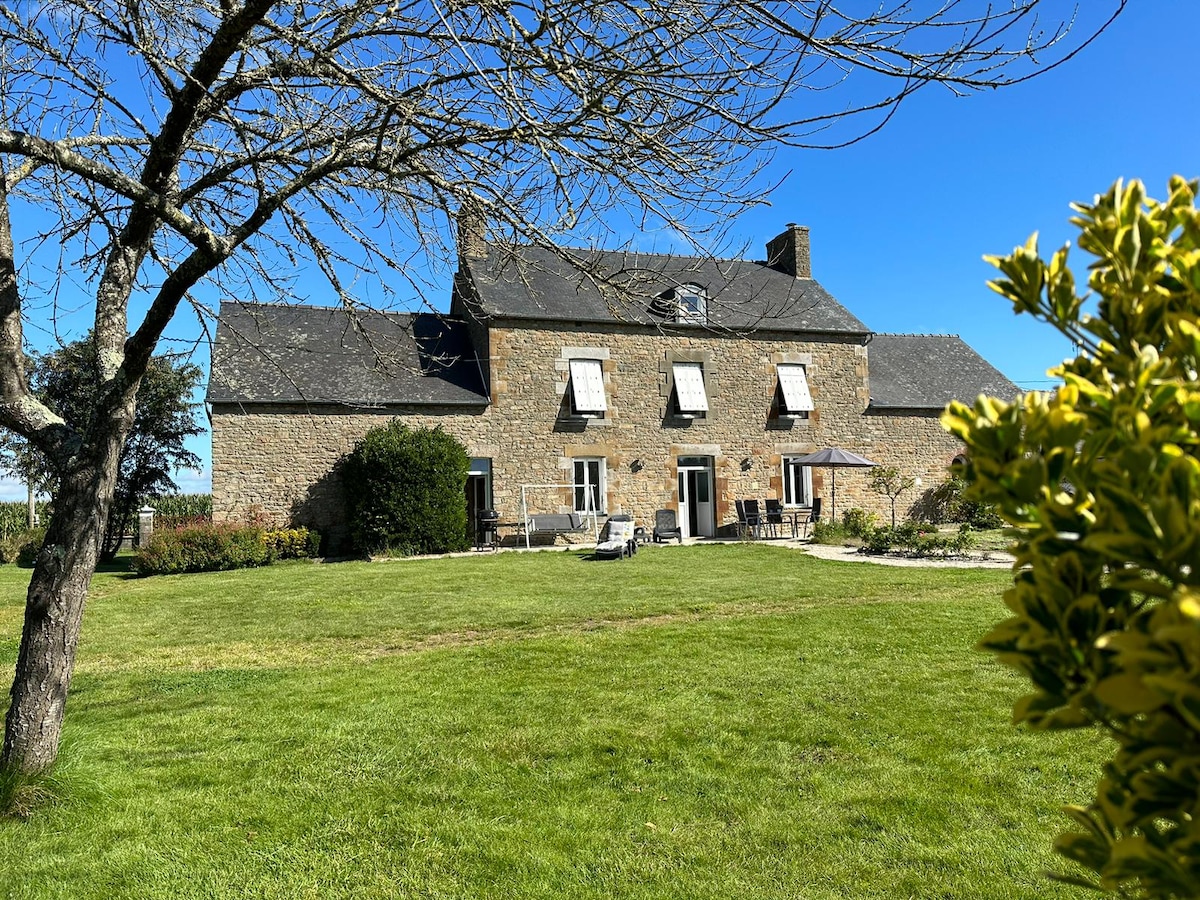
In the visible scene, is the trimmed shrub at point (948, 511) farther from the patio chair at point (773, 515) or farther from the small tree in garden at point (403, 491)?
the small tree in garden at point (403, 491)

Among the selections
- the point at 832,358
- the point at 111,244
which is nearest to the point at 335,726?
the point at 111,244

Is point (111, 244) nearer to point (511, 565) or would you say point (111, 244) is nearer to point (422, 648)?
point (422, 648)

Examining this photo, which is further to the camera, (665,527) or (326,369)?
(665,527)

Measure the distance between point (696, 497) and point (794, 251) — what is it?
856 centimetres

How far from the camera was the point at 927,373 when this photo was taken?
24.9 metres

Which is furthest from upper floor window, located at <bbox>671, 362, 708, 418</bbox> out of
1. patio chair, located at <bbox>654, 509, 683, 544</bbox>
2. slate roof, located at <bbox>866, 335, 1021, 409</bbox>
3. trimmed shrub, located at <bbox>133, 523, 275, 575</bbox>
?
trimmed shrub, located at <bbox>133, 523, 275, 575</bbox>

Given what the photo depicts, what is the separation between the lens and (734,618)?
339 inches

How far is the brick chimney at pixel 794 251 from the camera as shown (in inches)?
923

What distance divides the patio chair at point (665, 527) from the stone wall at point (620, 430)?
2.03 ft

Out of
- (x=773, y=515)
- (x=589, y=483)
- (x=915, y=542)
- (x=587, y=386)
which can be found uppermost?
(x=587, y=386)

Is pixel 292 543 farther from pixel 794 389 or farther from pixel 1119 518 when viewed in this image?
pixel 1119 518

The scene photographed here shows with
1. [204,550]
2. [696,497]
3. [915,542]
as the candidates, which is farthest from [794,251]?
[204,550]

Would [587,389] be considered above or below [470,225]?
above

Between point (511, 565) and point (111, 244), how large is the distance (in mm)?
10992
